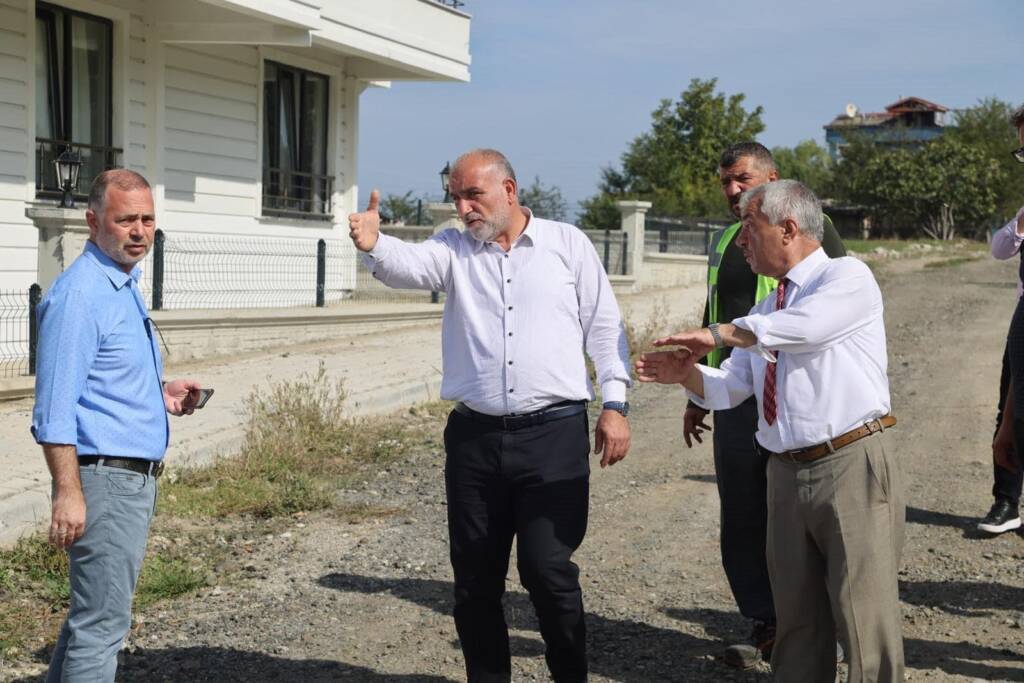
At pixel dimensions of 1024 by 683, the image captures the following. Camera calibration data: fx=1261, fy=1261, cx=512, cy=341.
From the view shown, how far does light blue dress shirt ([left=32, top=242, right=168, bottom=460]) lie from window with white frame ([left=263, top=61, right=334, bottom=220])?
1406cm

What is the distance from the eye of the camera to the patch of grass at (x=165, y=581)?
601 centimetres

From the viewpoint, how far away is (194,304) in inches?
593

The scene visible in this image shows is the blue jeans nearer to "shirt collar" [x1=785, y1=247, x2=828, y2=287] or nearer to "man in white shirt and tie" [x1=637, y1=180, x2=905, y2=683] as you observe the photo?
"man in white shirt and tie" [x1=637, y1=180, x2=905, y2=683]

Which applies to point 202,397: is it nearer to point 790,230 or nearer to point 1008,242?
point 790,230

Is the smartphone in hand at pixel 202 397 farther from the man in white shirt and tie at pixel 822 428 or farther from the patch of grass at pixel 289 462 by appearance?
the patch of grass at pixel 289 462

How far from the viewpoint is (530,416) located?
15.1ft

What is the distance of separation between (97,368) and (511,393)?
1.46m

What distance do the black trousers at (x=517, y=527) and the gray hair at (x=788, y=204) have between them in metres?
1.14

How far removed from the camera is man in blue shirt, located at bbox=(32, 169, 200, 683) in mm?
3762

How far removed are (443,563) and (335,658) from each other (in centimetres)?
153

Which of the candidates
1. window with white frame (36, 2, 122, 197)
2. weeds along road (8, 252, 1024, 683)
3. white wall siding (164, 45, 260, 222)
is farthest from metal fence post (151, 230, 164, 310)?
weeds along road (8, 252, 1024, 683)

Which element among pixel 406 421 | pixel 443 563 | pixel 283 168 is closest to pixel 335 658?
pixel 443 563

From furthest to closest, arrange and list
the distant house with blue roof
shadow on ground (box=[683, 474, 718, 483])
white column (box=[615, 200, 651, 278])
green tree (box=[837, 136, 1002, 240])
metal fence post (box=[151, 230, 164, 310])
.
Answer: the distant house with blue roof → green tree (box=[837, 136, 1002, 240]) → white column (box=[615, 200, 651, 278]) → metal fence post (box=[151, 230, 164, 310]) → shadow on ground (box=[683, 474, 718, 483])

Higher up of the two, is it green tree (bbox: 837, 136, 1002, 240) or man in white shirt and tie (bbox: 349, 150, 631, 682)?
green tree (bbox: 837, 136, 1002, 240)
